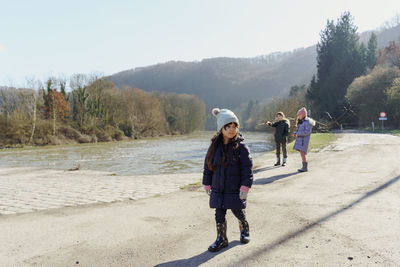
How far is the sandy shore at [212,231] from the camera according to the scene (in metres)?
3.34

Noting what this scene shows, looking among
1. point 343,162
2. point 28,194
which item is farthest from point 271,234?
point 343,162

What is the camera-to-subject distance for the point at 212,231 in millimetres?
4227

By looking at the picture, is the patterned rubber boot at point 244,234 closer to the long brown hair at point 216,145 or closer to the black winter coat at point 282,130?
the long brown hair at point 216,145

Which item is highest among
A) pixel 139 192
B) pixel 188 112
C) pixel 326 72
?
pixel 326 72

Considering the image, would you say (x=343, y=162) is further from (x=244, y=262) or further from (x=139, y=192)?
(x=244, y=262)

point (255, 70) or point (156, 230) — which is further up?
point (255, 70)

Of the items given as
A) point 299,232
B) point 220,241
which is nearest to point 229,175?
point 220,241

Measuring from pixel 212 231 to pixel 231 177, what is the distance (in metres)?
1.04

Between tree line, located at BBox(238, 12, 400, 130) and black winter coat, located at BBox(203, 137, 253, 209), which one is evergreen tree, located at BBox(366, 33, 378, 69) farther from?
black winter coat, located at BBox(203, 137, 253, 209)

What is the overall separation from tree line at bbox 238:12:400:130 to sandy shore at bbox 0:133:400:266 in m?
24.2

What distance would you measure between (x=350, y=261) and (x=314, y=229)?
946 millimetres

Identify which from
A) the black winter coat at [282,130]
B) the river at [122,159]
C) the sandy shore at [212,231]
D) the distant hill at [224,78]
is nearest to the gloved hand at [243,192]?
the sandy shore at [212,231]

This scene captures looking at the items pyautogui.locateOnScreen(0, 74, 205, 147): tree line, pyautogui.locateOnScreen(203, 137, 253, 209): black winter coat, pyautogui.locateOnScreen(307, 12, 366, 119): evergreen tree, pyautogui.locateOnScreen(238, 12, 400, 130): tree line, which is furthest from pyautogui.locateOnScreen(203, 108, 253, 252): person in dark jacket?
pyautogui.locateOnScreen(307, 12, 366, 119): evergreen tree

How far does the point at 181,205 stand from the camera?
574cm
